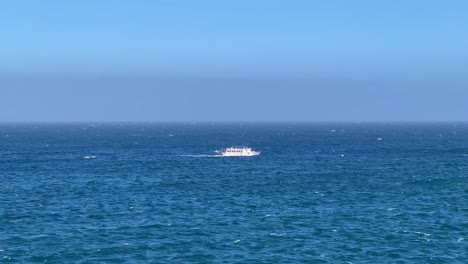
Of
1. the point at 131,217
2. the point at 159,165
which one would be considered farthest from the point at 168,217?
the point at 159,165

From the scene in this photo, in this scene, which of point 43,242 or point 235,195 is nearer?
point 43,242

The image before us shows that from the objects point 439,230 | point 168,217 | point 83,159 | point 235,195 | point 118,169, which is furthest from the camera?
point 83,159

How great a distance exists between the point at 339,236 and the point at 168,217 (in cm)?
2596

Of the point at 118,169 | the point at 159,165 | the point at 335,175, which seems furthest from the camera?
the point at 159,165

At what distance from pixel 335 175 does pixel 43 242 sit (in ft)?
250

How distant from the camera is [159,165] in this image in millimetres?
150500

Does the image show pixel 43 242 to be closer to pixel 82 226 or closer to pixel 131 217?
pixel 82 226

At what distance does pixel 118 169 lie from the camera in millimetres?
141000

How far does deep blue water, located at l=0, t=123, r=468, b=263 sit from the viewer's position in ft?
205

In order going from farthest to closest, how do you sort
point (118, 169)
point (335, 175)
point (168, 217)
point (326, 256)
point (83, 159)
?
point (83, 159) < point (118, 169) < point (335, 175) < point (168, 217) < point (326, 256)

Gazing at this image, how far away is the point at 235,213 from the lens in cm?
8300

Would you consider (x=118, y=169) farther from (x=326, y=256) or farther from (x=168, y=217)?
(x=326, y=256)

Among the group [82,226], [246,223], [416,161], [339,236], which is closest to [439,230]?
[339,236]

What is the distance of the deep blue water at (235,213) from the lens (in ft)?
205
